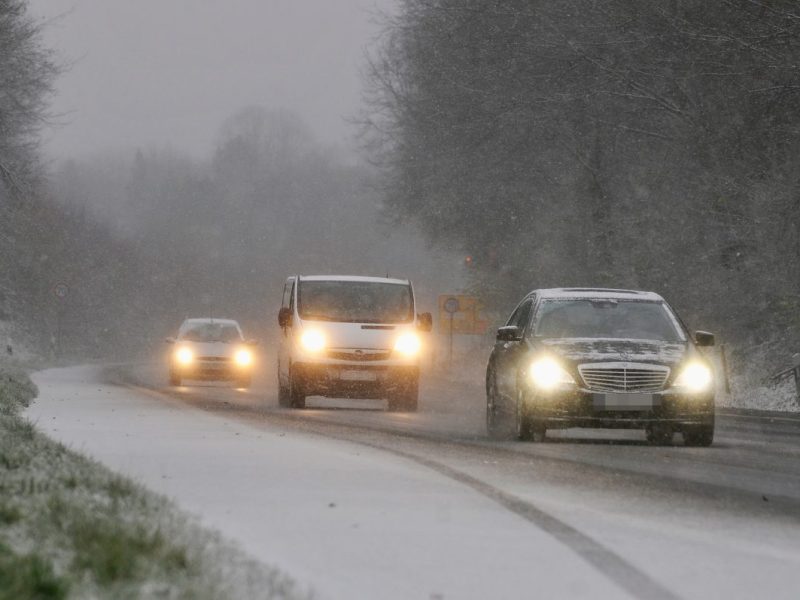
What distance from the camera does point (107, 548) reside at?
23.5 feet

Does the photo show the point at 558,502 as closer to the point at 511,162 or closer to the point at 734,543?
the point at 734,543

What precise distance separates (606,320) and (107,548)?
41.2ft

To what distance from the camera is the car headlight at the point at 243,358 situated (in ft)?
124

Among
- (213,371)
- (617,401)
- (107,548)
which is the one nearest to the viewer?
(107,548)

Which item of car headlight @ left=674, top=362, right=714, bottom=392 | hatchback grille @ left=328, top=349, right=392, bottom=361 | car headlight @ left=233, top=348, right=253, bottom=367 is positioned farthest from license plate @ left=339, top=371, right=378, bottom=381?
car headlight @ left=233, top=348, right=253, bottom=367

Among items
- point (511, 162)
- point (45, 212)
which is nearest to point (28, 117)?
point (511, 162)

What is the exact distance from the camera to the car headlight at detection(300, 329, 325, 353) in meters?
26.8

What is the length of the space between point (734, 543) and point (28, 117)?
2736 cm

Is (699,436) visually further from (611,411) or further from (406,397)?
(406,397)

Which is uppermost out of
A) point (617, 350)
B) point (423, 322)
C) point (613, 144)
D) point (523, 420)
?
point (613, 144)

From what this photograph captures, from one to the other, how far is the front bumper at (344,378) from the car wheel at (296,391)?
0.6 inches

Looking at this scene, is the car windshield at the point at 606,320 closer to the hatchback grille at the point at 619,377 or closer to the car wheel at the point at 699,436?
the hatchback grille at the point at 619,377

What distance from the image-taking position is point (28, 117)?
3438 centimetres

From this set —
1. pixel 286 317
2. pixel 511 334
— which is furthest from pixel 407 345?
pixel 511 334
